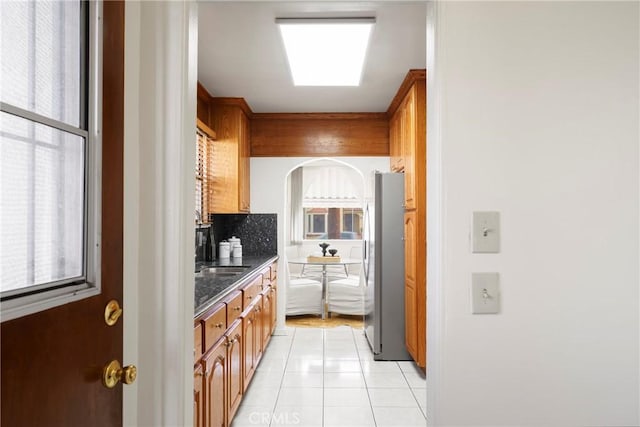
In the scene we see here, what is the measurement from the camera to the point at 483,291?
1.18m

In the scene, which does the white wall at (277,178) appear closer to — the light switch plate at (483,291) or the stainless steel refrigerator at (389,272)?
the stainless steel refrigerator at (389,272)

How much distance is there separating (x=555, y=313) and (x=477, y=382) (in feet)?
1.01

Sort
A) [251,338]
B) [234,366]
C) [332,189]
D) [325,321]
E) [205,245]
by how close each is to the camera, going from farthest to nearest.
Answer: [332,189], [325,321], [205,245], [251,338], [234,366]

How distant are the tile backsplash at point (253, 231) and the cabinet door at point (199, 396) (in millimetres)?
2957

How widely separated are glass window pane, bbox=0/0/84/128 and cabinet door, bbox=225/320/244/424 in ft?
5.51

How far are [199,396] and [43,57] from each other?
1436mm

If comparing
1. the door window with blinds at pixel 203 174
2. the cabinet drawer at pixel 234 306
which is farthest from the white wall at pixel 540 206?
the door window with blinds at pixel 203 174

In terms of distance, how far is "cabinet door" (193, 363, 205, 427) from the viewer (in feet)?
5.51

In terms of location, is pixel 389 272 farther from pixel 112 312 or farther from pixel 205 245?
pixel 112 312

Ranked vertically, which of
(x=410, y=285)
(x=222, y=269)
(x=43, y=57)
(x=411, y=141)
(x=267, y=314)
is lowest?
(x=267, y=314)

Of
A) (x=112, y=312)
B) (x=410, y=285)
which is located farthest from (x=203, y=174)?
(x=112, y=312)

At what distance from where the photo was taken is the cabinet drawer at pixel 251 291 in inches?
109

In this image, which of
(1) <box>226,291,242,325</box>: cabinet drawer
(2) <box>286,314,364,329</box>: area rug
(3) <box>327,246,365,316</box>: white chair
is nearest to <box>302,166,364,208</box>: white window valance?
(3) <box>327,246,365,316</box>: white chair

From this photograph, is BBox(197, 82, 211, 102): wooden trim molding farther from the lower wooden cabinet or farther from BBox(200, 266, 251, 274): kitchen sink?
the lower wooden cabinet
